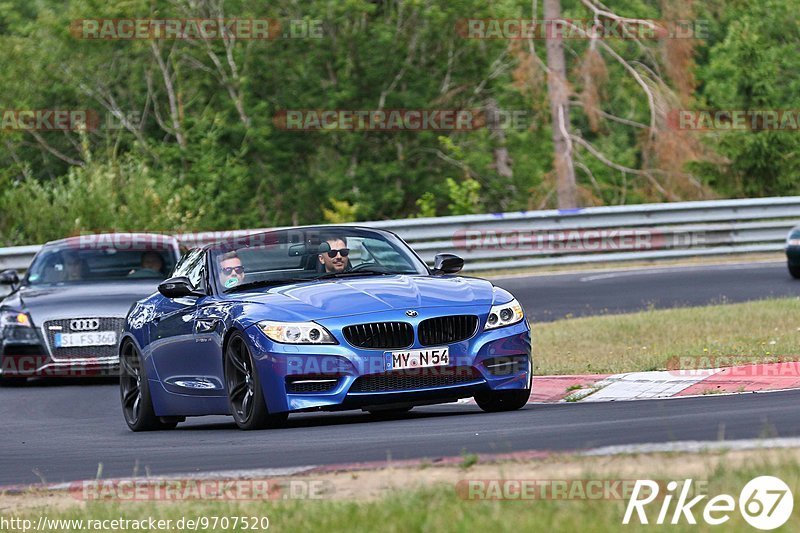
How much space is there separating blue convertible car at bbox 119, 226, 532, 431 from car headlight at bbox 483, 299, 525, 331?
0.01 metres

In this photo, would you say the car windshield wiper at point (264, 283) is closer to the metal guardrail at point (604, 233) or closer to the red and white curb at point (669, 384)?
the red and white curb at point (669, 384)

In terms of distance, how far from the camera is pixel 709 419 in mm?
8344

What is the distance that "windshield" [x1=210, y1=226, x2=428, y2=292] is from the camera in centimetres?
1103

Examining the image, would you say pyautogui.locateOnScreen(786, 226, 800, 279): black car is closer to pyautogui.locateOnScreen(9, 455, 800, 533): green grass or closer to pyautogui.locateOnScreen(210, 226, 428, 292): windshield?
pyautogui.locateOnScreen(210, 226, 428, 292): windshield

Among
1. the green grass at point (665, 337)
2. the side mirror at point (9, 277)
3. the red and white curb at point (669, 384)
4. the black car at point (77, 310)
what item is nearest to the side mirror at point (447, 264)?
the red and white curb at point (669, 384)

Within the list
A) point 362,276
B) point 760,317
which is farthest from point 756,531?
point 760,317

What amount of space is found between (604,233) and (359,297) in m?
A: 18.4

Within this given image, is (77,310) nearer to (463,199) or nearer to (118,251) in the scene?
(118,251)

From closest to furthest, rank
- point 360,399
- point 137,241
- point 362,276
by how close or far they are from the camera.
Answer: point 360,399
point 362,276
point 137,241

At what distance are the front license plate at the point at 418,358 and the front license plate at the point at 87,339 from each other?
6505 millimetres

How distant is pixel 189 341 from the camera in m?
11.1

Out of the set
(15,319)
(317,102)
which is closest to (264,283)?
(15,319)

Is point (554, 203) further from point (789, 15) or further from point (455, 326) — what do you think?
point (455, 326)

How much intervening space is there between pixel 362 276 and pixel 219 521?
4.82 meters
